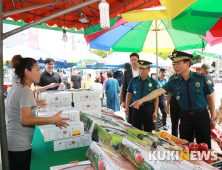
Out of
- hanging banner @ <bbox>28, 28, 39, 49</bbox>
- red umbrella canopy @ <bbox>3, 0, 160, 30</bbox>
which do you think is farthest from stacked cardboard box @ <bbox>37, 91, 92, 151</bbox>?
hanging banner @ <bbox>28, 28, 39, 49</bbox>

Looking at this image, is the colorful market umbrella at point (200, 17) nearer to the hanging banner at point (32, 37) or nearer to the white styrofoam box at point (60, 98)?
the white styrofoam box at point (60, 98)

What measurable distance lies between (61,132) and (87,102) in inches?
31.1

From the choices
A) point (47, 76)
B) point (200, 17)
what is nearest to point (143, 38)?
point (47, 76)

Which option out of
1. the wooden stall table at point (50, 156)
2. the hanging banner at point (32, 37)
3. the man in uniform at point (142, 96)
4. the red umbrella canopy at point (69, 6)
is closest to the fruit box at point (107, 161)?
the wooden stall table at point (50, 156)

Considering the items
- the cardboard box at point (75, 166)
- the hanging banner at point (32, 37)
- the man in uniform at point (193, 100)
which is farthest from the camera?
the hanging banner at point (32, 37)

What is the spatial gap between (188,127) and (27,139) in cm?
221

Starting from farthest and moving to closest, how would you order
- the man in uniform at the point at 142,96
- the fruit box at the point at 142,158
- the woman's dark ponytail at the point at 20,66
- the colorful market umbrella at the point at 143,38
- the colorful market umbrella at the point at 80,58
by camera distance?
the colorful market umbrella at the point at 80,58, the colorful market umbrella at the point at 143,38, the man in uniform at the point at 142,96, the woman's dark ponytail at the point at 20,66, the fruit box at the point at 142,158

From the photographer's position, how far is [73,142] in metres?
1.88

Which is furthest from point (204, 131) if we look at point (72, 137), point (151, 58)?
point (151, 58)

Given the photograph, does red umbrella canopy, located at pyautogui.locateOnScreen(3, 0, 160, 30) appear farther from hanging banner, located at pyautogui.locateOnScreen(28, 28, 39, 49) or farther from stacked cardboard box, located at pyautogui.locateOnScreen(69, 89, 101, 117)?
hanging banner, located at pyautogui.locateOnScreen(28, 28, 39, 49)

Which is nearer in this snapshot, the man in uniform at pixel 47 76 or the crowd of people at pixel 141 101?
the crowd of people at pixel 141 101

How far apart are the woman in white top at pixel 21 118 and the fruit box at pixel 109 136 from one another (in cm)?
34

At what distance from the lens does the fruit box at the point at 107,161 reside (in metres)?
1.14

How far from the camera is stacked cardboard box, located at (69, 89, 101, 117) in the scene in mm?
2486
